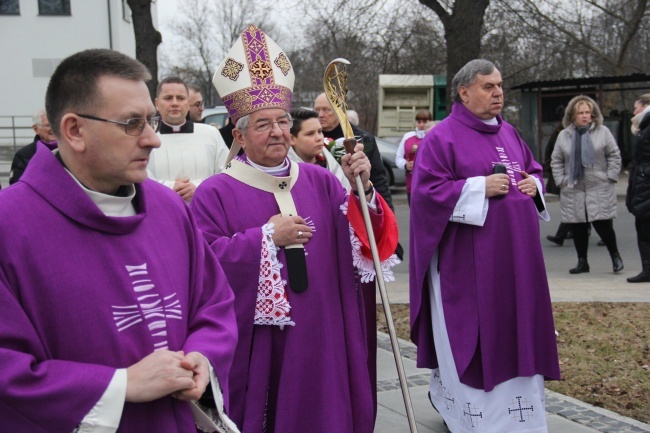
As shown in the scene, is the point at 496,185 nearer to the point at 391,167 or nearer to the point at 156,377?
the point at 156,377

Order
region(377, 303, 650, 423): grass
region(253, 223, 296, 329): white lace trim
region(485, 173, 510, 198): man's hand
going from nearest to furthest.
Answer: region(253, 223, 296, 329): white lace trim → region(485, 173, 510, 198): man's hand → region(377, 303, 650, 423): grass

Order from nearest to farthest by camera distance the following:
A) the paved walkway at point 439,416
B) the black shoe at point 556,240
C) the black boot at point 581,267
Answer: the paved walkway at point 439,416, the black boot at point 581,267, the black shoe at point 556,240

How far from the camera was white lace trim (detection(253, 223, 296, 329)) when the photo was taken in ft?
12.0

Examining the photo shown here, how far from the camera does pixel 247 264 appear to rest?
12.0 ft

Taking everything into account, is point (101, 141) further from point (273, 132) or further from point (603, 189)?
point (603, 189)

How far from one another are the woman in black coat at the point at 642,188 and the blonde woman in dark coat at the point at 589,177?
1.41 ft

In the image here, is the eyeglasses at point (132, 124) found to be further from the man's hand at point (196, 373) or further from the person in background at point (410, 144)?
the person in background at point (410, 144)

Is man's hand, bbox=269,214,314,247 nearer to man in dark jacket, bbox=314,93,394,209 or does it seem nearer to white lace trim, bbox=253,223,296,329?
white lace trim, bbox=253,223,296,329

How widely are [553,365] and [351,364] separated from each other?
1500mm

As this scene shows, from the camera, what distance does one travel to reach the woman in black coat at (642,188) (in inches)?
354

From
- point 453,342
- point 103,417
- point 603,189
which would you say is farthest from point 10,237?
point 603,189

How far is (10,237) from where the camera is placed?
2.28 metres

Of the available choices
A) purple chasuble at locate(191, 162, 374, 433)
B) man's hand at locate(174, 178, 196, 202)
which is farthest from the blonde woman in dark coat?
purple chasuble at locate(191, 162, 374, 433)

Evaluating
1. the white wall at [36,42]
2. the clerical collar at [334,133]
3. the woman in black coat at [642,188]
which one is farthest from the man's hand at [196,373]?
the white wall at [36,42]
